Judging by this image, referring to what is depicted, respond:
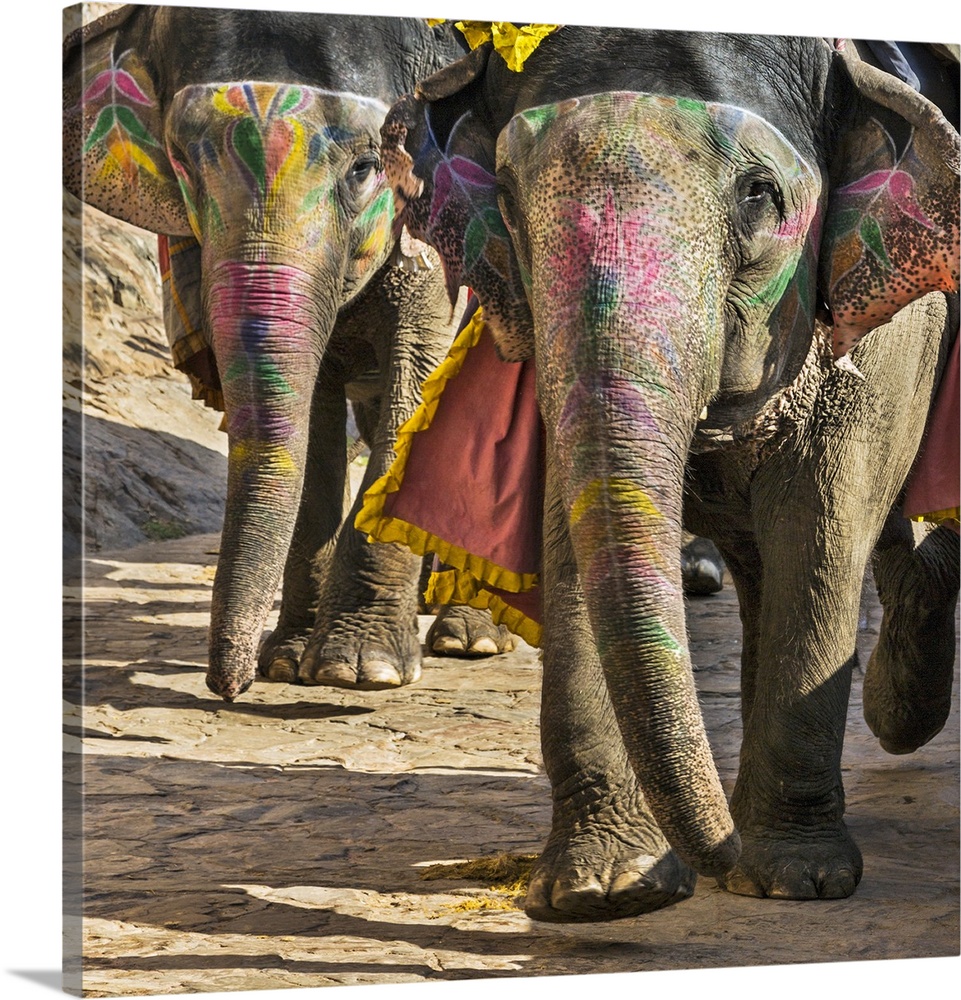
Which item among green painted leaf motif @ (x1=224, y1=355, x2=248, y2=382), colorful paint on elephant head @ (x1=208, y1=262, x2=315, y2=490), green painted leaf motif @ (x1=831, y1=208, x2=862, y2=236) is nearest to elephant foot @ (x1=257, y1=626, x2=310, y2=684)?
colorful paint on elephant head @ (x1=208, y1=262, x2=315, y2=490)

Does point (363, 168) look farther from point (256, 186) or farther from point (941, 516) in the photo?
point (941, 516)

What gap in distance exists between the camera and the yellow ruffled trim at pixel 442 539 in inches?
138

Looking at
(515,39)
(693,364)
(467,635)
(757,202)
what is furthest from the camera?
(467,635)

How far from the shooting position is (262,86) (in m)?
3.60

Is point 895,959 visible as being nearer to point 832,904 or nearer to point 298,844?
point 832,904

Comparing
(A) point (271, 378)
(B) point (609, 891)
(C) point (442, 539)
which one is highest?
(A) point (271, 378)

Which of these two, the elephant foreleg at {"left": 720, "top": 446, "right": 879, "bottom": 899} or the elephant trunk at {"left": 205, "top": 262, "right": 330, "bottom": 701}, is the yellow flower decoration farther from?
the elephant foreleg at {"left": 720, "top": 446, "right": 879, "bottom": 899}

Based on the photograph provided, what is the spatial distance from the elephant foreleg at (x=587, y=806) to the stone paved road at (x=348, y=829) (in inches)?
2.6

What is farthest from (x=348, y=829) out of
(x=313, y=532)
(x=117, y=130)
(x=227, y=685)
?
(x=117, y=130)

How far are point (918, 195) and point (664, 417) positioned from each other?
0.64 m

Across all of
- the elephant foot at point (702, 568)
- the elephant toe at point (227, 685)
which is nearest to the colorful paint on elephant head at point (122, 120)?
the elephant toe at point (227, 685)

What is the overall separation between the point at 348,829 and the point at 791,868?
0.71 meters

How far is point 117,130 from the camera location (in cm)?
346

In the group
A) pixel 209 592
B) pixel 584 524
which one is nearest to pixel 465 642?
pixel 209 592
